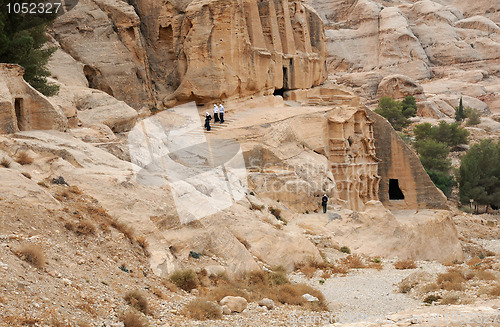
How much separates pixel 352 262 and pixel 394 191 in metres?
16.5

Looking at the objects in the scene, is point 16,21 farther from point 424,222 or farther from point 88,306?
point 424,222

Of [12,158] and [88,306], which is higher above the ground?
[12,158]

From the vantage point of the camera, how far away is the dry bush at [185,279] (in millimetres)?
9438

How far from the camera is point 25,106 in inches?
563

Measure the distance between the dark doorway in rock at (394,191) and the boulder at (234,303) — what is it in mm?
23185

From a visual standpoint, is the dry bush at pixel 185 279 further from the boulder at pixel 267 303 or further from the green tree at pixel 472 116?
the green tree at pixel 472 116

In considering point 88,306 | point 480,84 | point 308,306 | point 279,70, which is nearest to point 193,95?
point 279,70

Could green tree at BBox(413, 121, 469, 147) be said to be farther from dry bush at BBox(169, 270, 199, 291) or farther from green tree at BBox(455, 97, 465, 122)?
dry bush at BBox(169, 270, 199, 291)

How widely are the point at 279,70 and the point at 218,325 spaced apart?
80.6ft

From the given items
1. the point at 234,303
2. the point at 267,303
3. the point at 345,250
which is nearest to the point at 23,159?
the point at 234,303

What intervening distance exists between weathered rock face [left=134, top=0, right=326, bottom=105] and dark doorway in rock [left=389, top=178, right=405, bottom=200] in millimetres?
8825

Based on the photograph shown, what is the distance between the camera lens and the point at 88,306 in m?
7.12

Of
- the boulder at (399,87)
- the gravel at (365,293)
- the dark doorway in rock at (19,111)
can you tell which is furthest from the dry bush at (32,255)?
the boulder at (399,87)

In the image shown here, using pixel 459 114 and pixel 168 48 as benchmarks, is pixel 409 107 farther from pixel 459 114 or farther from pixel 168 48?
pixel 168 48
